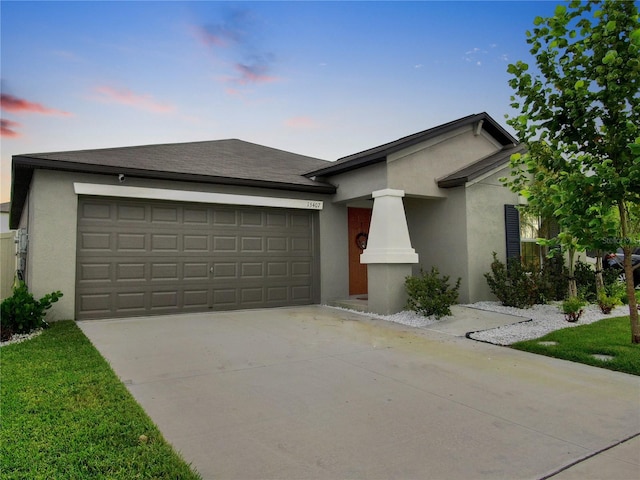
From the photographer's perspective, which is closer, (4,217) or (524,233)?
(524,233)

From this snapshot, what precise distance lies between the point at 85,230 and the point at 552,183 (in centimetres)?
837

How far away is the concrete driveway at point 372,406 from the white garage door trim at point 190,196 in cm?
293

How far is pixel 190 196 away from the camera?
360 inches

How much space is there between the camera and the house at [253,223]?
8180 mm

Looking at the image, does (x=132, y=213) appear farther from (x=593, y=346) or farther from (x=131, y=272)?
(x=593, y=346)

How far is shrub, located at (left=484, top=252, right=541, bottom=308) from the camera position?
9.31 meters

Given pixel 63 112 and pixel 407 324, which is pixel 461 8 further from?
pixel 63 112

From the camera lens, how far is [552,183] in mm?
6016

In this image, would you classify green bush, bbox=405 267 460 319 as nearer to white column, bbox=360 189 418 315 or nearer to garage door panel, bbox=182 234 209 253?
white column, bbox=360 189 418 315

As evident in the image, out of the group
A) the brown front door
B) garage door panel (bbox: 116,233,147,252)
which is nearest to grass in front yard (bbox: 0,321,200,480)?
garage door panel (bbox: 116,233,147,252)

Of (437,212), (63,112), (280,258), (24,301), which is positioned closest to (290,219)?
(280,258)

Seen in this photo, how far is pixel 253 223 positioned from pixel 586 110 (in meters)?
6.93

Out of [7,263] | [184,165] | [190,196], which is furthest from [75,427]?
[7,263]

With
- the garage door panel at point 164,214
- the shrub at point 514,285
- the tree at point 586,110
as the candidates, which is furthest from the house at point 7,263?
the shrub at point 514,285
